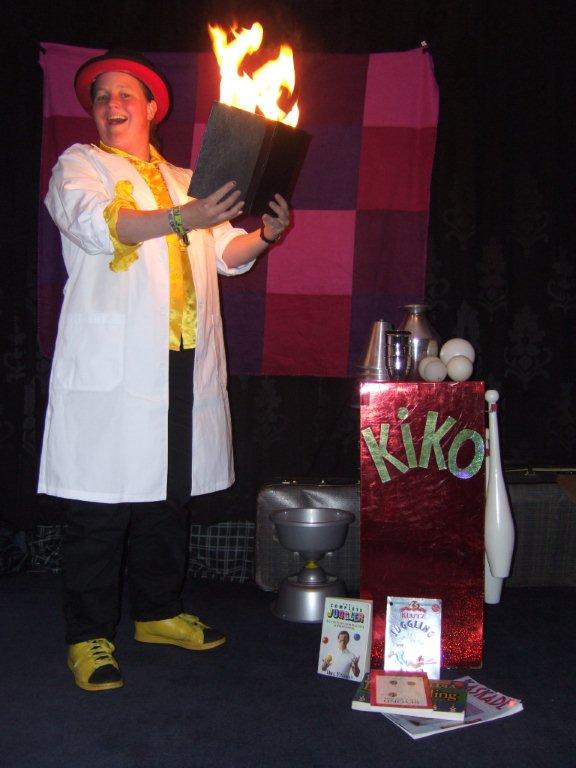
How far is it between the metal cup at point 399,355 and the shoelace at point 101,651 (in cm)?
113

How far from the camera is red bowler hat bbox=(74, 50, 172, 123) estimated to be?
2.09 metres

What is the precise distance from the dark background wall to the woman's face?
2.97 ft

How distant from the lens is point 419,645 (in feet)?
6.33

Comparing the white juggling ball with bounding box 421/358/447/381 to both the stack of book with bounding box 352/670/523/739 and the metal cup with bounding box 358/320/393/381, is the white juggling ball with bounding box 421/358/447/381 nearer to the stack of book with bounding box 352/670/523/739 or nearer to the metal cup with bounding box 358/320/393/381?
the metal cup with bounding box 358/320/393/381

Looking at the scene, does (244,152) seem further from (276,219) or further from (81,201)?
(81,201)

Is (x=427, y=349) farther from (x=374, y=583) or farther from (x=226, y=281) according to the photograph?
(x=226, y=281)

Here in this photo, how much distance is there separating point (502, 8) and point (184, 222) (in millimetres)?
1885

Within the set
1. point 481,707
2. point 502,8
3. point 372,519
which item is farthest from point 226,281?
point 481,707

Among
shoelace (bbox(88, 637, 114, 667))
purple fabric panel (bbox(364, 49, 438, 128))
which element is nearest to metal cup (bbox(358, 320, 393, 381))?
purple fabric panel (bbox(364, 49, 438, 128))

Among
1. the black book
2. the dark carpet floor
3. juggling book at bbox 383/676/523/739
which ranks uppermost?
the black book

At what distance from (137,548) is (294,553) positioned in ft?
2.52

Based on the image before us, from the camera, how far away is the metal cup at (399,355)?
6.91 feet

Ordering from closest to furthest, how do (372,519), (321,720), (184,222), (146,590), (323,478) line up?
(321,720)
(184,222)
(372,519)
(146,590)
(323,478)

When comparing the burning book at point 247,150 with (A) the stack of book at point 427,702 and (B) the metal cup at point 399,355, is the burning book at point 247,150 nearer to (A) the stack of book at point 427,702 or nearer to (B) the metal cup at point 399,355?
(B) the metal cup at point 399,355
